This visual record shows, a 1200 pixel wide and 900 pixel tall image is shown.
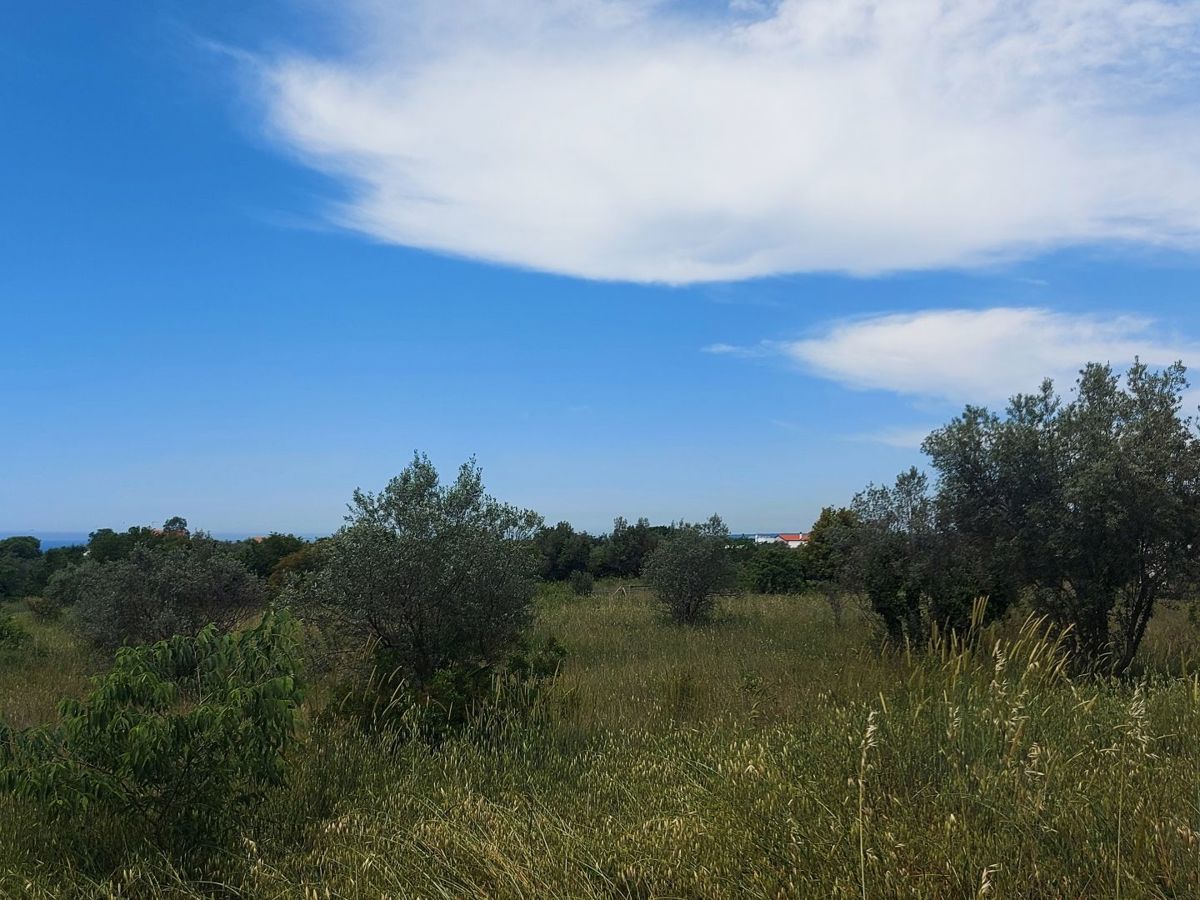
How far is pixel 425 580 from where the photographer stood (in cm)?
939

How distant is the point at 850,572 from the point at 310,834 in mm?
10417

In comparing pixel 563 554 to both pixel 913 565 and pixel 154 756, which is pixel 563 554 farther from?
pixel 154 756

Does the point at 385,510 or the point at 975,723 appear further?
the point at 385,510

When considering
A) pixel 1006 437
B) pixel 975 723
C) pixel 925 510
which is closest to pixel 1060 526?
pixel 1006 437

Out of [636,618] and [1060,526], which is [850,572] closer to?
[1060,526]

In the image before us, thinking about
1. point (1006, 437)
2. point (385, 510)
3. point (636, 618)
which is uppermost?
point (1006, 437)

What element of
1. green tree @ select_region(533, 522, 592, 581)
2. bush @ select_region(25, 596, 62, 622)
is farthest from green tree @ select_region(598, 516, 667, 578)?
bush @ select_region(25, 596, 62, 622)

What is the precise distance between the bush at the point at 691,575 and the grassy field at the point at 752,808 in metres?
11.8

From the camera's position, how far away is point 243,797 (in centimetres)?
472

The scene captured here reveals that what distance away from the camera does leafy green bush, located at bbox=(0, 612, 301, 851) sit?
4.33m

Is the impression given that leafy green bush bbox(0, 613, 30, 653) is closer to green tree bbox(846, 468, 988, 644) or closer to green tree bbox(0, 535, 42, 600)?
green tree bbox(846, 468, 988, 644)

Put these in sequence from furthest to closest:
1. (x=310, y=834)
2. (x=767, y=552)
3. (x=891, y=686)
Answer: (x=767, y=552)
(x=891, y=686)
(x=310, y=834)

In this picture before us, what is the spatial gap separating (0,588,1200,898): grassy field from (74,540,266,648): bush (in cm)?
845

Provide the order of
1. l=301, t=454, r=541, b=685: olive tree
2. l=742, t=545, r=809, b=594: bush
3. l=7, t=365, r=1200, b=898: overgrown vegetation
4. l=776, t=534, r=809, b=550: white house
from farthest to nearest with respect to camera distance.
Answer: l=776, t=534, r=809, b=550: white house, l=742, t=545, r=809, b=594: bush, l=301, t=454, r=541, b=685: olive tree, l=7, t=365, r=1200, b=898: overgrown vegetation
